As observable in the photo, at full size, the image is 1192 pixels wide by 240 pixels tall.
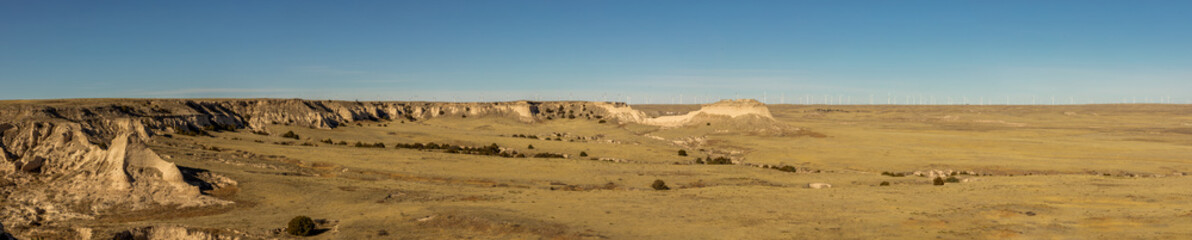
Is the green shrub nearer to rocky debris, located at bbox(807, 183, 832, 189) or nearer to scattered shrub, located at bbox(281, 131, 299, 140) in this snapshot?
rocky debris, located at bbox(807, 183, 832, 189)

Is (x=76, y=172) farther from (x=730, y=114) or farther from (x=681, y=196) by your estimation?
(x=730, y=114)

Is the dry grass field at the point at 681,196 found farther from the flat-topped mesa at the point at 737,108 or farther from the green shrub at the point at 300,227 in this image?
the flat-topped mesa at the point at 737,108

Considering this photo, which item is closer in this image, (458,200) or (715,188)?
(458,200)

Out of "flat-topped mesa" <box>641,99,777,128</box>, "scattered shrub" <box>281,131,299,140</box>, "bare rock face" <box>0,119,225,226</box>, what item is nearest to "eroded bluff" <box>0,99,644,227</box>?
"bare rock face" <box>0,119,225,226</box>

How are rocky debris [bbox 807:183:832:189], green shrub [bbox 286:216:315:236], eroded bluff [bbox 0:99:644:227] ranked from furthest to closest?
rocky debris [bbox 807:183:832:189] → eroded bluff [bbox 0:99:644:227] → green shrub [bbox 286:216:315:236]

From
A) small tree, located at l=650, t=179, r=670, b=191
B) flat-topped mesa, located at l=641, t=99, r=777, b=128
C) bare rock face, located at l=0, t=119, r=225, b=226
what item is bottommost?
small tree, located at l=650, t=179, r=670, b=191

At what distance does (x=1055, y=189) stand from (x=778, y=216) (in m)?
19.9

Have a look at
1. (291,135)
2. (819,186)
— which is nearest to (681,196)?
(819,186)

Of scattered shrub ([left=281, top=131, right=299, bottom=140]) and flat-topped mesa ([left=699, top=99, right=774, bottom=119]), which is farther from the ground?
flat-topped mesa ([left=699, top=99, right=774, bottom=119])

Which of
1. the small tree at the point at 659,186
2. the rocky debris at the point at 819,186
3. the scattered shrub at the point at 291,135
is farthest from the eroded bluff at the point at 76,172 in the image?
the rocky debris at the point at 819,186

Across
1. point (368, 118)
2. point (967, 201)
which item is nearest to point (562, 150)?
point (967, 201)

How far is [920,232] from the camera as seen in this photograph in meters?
26.7

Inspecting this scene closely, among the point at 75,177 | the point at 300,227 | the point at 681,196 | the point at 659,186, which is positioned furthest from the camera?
the point at 659,186

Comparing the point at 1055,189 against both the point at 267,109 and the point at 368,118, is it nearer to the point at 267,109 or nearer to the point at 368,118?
the point at 267,109
